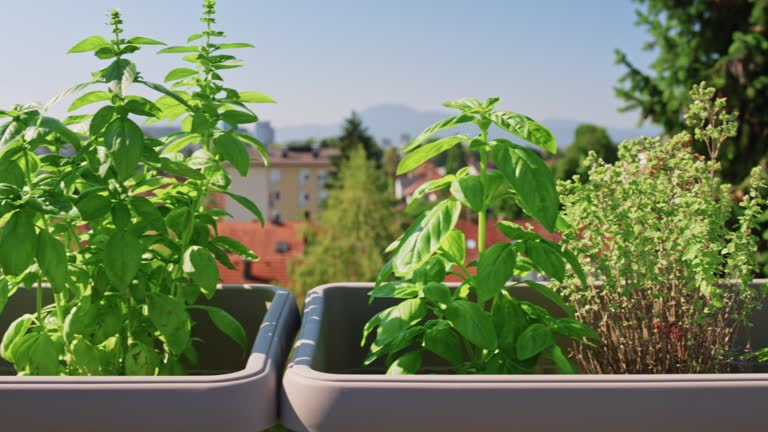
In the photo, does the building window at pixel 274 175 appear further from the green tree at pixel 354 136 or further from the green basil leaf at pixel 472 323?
the green basil leaf at pixel 472 323

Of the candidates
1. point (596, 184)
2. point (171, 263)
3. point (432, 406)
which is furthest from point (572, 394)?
point (171, 263)

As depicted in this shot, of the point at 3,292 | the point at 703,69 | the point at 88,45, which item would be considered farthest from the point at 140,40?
the point at 703,69

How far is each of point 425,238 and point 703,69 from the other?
6.12m

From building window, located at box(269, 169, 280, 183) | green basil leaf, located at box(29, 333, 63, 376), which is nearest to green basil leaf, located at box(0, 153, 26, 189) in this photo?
green basil leaf, located at box(29, 333, 63, 376)

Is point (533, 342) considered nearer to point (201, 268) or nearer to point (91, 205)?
A: point (201, 268)

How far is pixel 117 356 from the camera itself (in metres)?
1.11

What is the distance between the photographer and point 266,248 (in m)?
22.8

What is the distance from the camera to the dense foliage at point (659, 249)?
1109 mm

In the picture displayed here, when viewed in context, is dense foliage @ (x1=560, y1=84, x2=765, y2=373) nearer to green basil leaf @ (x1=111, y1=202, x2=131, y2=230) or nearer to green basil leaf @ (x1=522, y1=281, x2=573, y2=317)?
green basil leaf @ (x1=522, y1=281, x2=573, y2=317)

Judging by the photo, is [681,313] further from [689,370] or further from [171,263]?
[171,263]

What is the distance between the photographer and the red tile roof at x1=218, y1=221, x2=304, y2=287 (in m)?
18.2

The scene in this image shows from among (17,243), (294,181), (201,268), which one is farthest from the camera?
(294,181)

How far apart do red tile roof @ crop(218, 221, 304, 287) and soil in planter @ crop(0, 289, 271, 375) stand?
1551 centimetres

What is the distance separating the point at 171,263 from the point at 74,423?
0.34m
